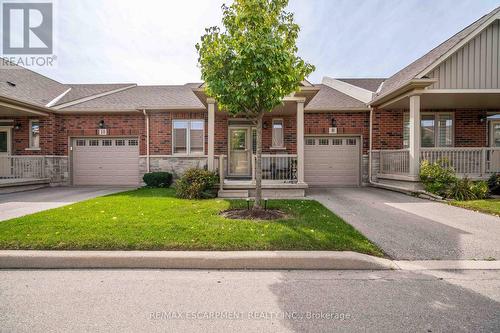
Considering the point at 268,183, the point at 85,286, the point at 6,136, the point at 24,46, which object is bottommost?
the point at 85,286

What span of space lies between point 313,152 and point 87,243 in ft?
31.1

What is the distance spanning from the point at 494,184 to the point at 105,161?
15.7m

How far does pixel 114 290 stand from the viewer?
2893mm

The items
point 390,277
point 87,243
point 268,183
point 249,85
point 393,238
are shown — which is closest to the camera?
point 390,277

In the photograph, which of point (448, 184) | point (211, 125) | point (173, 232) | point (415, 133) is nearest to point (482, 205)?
point (448, 184)

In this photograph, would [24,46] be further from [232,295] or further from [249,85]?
[232,295]

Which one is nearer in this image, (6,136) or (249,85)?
(249,85)

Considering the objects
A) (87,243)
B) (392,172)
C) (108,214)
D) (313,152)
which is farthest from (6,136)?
(392,172)

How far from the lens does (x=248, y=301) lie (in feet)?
A: 8.75

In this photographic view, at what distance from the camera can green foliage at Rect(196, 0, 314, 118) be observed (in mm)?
4957

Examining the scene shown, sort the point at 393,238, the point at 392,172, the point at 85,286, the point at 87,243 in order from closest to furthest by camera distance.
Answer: the point at 85,286
the point at 87,243
the point at 393,238
the point at 392,172

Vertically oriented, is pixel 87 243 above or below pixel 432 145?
below

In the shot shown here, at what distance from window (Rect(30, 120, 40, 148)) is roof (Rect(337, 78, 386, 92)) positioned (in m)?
15.7

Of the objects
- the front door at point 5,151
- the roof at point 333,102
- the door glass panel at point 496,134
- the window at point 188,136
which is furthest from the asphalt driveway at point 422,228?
the front door at point 5,151
